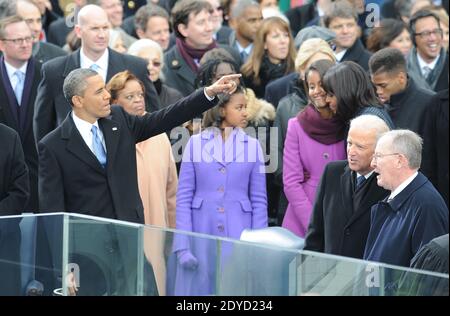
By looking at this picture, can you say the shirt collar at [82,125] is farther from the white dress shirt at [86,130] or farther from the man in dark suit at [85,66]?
the man in dark suit at [85,66]

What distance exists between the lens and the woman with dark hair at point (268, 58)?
448 inches

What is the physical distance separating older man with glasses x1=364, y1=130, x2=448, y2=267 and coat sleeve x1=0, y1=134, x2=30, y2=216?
231 centimetres

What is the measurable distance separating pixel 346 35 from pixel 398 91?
1871mm

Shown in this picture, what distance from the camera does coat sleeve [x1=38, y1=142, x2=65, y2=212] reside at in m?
8.28

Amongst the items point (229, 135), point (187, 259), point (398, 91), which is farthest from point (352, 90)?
point (187, 259)

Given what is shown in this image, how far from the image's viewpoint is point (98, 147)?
27.8ft

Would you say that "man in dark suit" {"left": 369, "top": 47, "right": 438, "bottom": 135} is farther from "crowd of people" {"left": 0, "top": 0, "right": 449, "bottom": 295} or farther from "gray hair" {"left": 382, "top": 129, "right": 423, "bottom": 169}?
"gray hair" {"left": 382, "top": 129, "right": 423, "bottom": 169}

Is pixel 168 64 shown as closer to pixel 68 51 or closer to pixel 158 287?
pixel 68 51

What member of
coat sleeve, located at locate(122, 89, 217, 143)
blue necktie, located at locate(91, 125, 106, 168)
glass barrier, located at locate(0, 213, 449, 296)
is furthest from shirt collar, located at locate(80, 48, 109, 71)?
glass barrier, located at locate(0, 213, 449, 296)

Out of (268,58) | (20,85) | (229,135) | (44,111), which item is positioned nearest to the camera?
(229,135)

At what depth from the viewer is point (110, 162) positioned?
27.5 ft

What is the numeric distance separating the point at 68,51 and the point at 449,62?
346cm

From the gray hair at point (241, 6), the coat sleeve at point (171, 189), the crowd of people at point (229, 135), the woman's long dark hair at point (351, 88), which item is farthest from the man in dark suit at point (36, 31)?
the woman's long dark hair at point (351, 88)

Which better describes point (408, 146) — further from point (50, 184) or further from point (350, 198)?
point (50, 184)
